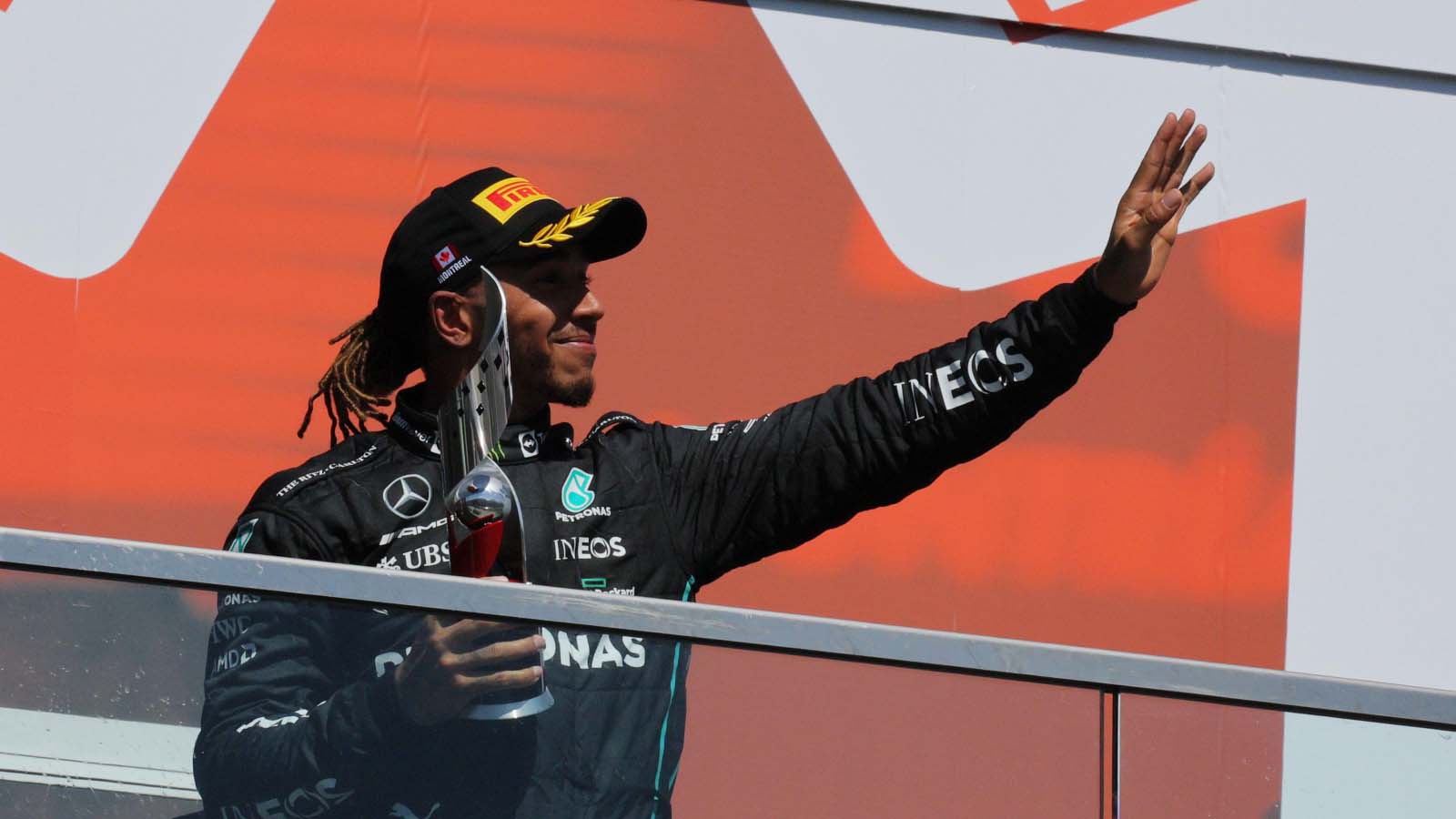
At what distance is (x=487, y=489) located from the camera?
1468mm

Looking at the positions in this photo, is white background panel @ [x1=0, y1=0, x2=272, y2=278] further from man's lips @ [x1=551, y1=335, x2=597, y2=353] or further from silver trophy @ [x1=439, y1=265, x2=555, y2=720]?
silver trophy @ [x1=439, y1=265, x2=555, y2=720]

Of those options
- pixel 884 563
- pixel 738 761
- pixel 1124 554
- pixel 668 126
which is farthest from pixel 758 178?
pixel 738 761

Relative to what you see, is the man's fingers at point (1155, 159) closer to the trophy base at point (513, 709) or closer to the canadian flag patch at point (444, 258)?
the canadian flag patch at point (444, 258)

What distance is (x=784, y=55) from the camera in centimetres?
323

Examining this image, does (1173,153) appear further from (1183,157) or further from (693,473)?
(693,473)

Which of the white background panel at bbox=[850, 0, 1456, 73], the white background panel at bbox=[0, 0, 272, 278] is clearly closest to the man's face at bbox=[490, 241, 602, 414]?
the white background panel at bbox=[0, 0, 272, 278]


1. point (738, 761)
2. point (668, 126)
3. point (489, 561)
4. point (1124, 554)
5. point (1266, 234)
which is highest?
point (668, 126)

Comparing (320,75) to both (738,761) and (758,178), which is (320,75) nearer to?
(758,178)

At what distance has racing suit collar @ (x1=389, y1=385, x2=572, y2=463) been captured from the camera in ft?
6.01

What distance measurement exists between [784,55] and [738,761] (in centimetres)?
213

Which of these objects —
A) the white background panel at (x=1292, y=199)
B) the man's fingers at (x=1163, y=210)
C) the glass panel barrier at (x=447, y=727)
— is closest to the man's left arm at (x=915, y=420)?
the man's fingers at (x=1163, y=210)

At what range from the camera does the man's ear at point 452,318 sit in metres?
1.94

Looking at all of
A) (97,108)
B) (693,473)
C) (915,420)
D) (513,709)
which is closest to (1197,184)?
(915,420)

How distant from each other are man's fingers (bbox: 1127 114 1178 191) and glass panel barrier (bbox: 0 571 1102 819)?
722mm
